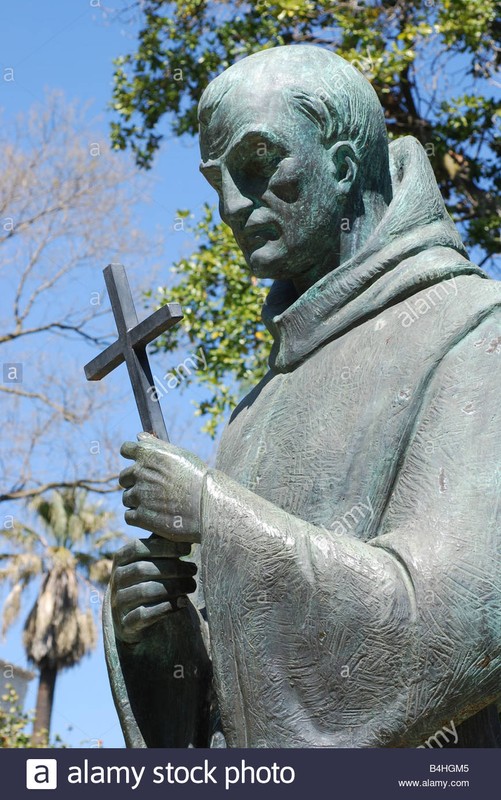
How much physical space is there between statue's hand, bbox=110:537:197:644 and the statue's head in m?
0.76

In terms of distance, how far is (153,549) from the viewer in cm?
314

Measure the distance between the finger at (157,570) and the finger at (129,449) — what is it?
251mm

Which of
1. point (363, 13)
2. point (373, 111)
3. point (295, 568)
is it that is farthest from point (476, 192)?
point (295, 568)

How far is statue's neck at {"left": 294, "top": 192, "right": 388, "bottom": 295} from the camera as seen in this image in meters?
3.41

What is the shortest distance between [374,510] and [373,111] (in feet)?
3.50

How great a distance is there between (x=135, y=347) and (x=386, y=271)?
671 millimetres

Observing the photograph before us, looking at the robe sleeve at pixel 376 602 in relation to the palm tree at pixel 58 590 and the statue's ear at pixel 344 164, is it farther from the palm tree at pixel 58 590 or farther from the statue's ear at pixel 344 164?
the palm tree at pixel 58 590

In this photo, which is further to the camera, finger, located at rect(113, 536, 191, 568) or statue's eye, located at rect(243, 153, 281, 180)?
statue's eye, located at rect(243, 153, 281, 180)

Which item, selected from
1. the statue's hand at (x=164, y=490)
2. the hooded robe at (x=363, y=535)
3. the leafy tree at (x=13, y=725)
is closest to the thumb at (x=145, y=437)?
the statue's hand at (x=164, y=490)

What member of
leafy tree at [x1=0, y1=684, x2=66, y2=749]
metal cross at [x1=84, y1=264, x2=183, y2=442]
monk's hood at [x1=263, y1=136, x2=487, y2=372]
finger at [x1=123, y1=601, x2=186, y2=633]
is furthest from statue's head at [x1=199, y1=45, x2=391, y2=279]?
leafy tree at [x1=0, y1=684, x2=66, y2=749]

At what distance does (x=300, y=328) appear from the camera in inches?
133

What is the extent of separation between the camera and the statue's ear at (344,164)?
335 cm
